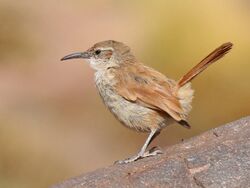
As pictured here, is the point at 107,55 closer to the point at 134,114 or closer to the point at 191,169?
the point at 134,114

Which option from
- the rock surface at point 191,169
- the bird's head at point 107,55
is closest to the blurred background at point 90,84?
the bird's head at point 107,55

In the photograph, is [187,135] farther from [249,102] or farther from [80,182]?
[80,182]

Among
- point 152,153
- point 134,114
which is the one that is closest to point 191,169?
point 152,153

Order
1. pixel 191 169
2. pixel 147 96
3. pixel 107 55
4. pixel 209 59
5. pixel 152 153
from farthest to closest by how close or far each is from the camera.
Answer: pixel 107 55, pixel 209 59, pixel 147 96, pixel 152 153, pixel 191 169

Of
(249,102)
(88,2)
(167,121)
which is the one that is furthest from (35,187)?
(88,2)

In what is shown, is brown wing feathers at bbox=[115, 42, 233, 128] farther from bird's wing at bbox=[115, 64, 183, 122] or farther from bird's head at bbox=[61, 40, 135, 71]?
bird's head at bbox=[61, 40, 135, 71]

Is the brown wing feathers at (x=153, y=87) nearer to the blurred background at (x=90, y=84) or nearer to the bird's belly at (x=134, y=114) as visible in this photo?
the bird's belly at (x=134, y=114)
